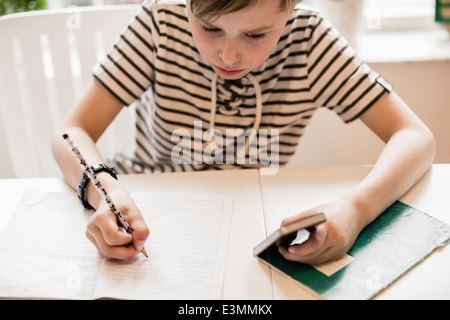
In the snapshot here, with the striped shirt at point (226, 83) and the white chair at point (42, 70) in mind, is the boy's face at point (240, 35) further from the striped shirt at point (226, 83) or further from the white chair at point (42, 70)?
the white chair at point (42, 70)

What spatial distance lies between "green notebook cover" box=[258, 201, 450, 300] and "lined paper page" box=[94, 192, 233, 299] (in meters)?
0.09

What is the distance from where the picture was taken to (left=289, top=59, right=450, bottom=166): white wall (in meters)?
1.46

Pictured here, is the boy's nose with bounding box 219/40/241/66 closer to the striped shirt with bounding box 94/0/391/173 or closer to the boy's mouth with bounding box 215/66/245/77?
the boy's mouth with bounding box 215/66/245/77

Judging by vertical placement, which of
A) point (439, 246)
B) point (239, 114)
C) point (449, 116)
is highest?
point (239, 114)

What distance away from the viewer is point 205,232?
2.50 feet

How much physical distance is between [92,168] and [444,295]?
1.87 ft

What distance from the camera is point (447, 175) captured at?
91 cm
